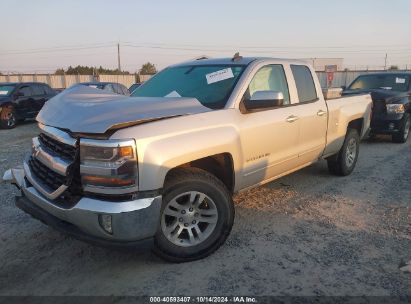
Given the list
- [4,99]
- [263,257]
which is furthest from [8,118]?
[263,257]

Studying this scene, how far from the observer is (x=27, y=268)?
3.51m

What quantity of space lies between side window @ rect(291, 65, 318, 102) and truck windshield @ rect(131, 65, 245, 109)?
3.33 ft

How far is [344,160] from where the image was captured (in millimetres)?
6250

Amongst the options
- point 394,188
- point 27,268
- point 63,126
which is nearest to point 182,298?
point 27,268

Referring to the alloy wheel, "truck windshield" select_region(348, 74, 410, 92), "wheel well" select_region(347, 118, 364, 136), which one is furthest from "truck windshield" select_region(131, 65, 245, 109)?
"truck windshield" select_region(348, 74, 410, 92)

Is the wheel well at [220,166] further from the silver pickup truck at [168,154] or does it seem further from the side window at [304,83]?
the side window at [304,83]

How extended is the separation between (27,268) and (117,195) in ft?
4.04

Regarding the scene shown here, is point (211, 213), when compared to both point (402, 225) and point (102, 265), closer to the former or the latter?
point (102, 265)

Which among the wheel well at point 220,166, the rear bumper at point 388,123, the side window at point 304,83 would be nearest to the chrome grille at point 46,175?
the wheel well at point 220,166

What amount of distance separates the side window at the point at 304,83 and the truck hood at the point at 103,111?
178cm

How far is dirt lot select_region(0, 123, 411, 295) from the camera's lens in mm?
3158

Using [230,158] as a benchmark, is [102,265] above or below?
below

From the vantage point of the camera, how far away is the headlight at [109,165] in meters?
3.00

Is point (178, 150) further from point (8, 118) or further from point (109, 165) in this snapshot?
point (8, 118)
